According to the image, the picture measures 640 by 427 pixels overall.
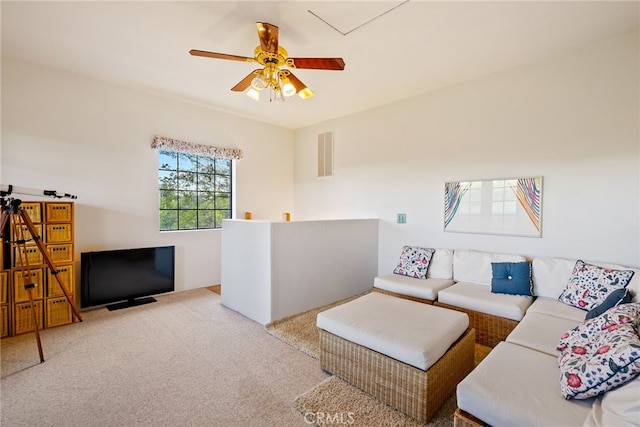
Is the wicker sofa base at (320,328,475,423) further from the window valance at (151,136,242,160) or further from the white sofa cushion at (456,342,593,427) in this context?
the window valance at (151,136,242,160)

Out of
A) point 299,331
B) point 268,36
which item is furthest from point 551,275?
point 268,36

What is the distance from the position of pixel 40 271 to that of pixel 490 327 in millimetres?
4381

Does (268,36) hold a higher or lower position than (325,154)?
higher

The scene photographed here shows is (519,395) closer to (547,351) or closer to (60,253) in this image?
(547,351)

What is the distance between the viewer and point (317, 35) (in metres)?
2.50

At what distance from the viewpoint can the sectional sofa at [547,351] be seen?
1.15 meters

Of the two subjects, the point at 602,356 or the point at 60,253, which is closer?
the point at 602,356

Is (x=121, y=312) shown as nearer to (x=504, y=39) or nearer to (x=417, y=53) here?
(x=417, y=53)

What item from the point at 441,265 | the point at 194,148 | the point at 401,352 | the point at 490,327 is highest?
the point at 194,148

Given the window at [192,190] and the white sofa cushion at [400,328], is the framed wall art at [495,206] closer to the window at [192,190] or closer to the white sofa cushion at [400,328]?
the white sofa cushion at [400,328]

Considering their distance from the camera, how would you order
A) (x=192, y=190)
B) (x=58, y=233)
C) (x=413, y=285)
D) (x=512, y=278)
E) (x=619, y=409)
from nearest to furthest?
(x=619, y=409)
(x=512, y=278)
(x=58, y=233)
(x=413, y=285)
(x=192, y=190)

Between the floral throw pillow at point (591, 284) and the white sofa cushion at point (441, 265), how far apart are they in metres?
1.01

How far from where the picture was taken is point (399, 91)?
12.2 feet

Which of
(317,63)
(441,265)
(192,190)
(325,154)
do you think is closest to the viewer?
(317,63)
